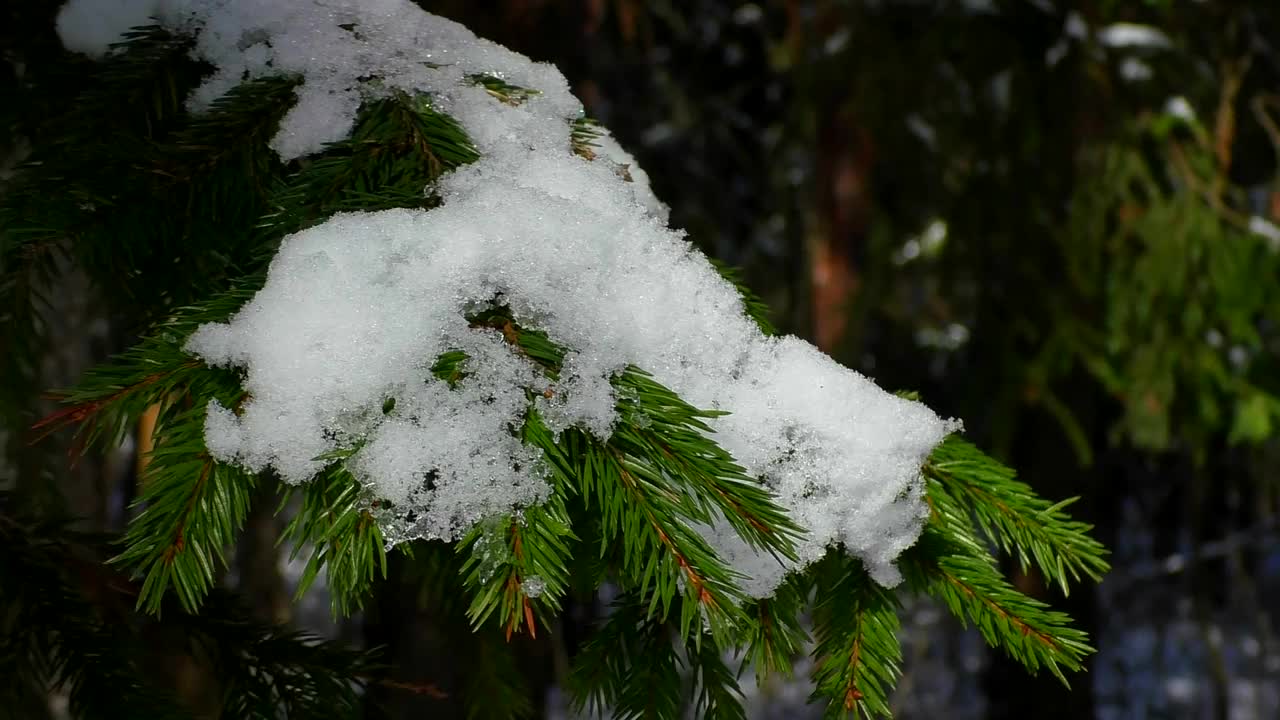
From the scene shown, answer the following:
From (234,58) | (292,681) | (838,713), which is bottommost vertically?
(292,681)

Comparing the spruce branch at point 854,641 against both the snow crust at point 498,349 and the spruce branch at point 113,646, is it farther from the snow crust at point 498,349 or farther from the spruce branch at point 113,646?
the spruce branch at point 113,646

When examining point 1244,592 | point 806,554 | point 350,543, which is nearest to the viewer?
point 350,543

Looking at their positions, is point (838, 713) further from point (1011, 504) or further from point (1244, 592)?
point (1244, 592)

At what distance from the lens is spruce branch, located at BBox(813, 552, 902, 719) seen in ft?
2.57

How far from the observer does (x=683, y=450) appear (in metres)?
0.75

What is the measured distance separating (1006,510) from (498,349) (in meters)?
0.50

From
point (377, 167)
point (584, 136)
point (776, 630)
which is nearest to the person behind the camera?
point (776, 630)

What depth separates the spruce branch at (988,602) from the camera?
80 centimetres

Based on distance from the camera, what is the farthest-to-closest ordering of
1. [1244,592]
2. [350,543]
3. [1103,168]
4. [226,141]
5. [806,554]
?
[1244,592] → [1103,168] → [226,141] → [806,554] → [350,543]

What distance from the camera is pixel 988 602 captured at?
83cm

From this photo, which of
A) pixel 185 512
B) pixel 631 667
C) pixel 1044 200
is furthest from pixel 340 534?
pixel 1044 200

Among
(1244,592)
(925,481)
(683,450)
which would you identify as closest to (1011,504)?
(925,481)

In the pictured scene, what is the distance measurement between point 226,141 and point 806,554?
72cm

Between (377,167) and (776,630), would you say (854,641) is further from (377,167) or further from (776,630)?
(377,167)
